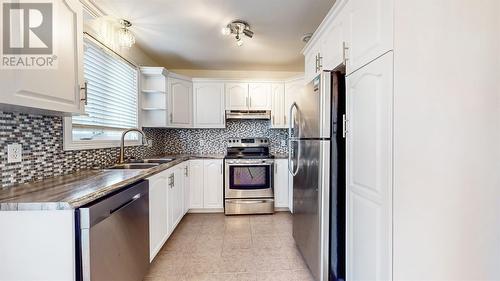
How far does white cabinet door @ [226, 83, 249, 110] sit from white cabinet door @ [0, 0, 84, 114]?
98.6 inches

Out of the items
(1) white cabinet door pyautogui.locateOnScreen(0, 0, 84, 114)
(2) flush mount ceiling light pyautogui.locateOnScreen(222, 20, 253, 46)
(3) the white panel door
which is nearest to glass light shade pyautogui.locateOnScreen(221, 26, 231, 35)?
(2) flush mount ceiling light pyautogui.locateOnScreen(222, 20, 253, 46)

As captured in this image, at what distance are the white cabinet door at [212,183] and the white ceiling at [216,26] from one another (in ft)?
5.39

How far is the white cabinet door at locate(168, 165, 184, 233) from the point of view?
2680 mm

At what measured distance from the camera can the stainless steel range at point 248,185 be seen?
361 centimetres

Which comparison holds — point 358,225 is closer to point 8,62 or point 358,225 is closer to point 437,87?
point 437,87

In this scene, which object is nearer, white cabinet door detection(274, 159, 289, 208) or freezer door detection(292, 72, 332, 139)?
freezer door detection(292, 72, 332, 139)

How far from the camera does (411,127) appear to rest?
42.9 inches

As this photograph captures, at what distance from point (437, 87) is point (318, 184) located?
100cm

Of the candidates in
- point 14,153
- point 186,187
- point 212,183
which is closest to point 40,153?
point 14,153

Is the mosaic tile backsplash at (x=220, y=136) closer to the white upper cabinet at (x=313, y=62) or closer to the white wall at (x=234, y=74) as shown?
the white wall at (x=234, y=74)

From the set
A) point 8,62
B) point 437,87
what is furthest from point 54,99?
point 437,87

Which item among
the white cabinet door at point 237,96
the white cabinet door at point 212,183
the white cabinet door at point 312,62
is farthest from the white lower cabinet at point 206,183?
the white cabinet door at point 312,62

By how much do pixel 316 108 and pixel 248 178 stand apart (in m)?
2.03

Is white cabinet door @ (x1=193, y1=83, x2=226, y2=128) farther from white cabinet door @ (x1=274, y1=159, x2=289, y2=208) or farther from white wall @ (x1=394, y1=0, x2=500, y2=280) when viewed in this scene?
white wall @ (x1=394, y1=0, x2=500, y2=280)
